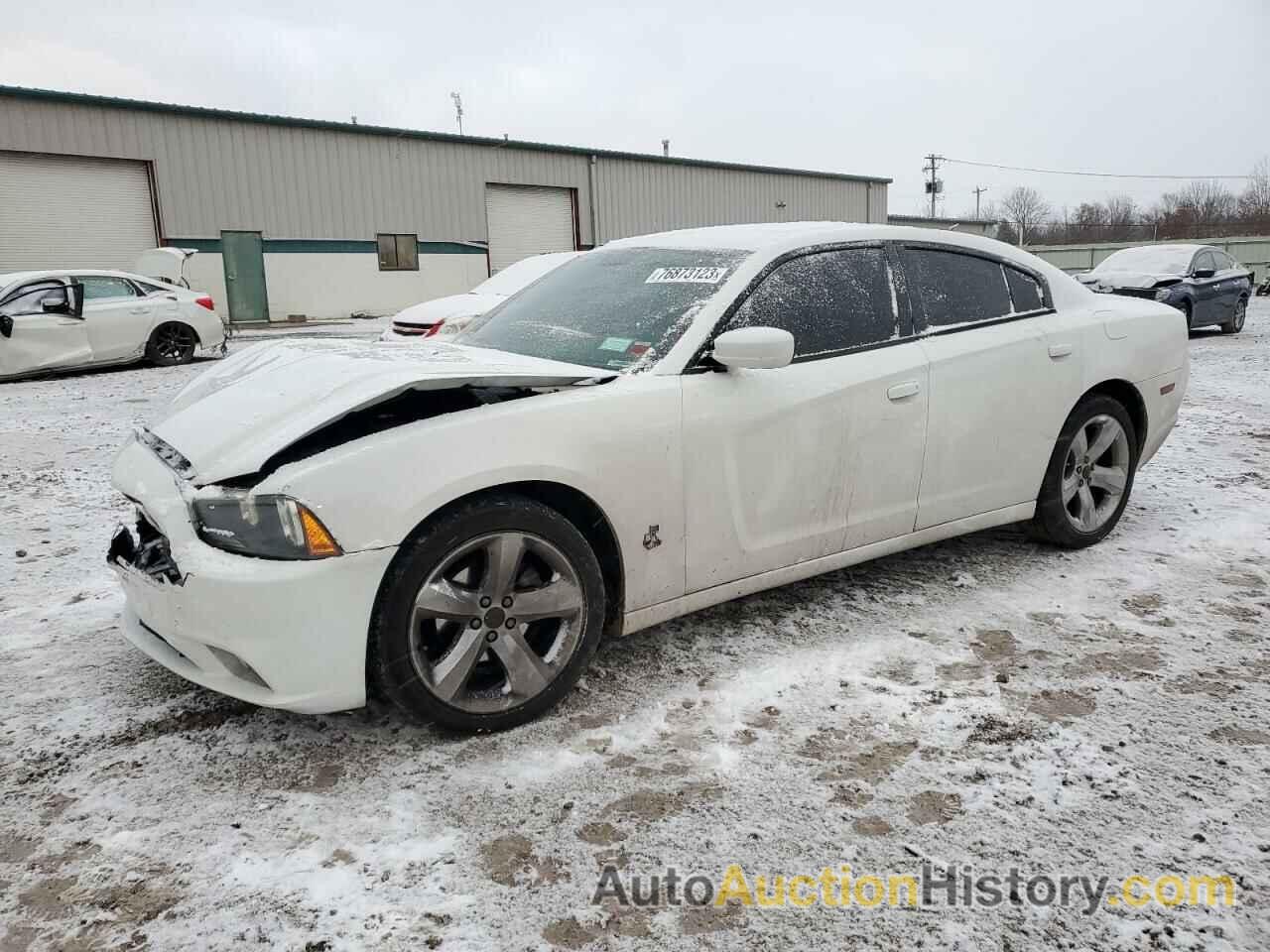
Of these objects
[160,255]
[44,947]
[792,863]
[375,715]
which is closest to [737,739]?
[792,863]

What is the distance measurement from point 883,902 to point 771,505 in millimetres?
1458

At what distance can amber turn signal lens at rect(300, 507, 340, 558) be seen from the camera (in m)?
2.43

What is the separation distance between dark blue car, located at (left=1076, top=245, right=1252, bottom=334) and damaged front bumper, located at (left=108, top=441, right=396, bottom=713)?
47.7ft

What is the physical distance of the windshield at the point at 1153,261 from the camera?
49.1ft

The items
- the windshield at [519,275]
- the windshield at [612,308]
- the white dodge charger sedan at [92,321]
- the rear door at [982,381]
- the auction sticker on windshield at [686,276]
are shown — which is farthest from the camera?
the white dodge charger sedan at [92,321]

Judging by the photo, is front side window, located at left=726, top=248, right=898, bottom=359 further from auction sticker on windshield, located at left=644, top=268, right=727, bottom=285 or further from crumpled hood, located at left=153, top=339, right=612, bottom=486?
crumpled hood, located at left=153, top=339, right=612, bottom=486

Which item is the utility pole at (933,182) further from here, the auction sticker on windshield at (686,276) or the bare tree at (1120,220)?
the auction sticker on windshield at (686,276)

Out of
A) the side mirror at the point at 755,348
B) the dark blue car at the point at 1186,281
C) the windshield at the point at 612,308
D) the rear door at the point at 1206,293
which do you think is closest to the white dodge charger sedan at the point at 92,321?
the windshield at the point at 612,308

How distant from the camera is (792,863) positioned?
2.20m

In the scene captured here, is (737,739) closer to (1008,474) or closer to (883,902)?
(883,902)

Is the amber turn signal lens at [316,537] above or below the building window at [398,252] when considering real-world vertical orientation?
below

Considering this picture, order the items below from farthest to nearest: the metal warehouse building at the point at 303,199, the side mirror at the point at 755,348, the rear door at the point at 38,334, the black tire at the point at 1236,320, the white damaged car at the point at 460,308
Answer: the metal warehouse building at the point at 303,199
the black tire at the point at 1236,320
the rear door at the point at 38,334
the white damaged car at the point at 460,308
the side mirror at the point at 755,348

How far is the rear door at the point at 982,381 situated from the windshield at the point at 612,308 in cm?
93

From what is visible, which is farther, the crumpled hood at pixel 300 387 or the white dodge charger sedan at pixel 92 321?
the white dodge charger sedan at pixel 92 321
